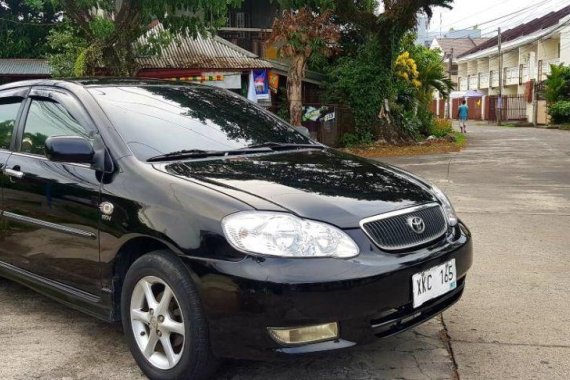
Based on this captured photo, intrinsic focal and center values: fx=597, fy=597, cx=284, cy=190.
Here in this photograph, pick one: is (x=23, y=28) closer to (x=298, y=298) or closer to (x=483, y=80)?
(x=298, y=298)

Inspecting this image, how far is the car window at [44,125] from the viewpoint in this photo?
3672 mm

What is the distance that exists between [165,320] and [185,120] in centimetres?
136

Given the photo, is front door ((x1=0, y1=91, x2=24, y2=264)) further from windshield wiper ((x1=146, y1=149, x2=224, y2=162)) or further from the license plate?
the license plate

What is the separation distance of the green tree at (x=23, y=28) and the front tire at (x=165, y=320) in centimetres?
1918

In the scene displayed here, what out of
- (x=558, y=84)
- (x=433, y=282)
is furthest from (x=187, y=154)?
(x=558, y=84)

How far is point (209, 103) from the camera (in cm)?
411

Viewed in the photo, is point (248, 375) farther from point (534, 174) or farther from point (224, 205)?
point (534, 174)

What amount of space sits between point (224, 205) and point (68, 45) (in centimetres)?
1430

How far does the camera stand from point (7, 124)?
4.25m

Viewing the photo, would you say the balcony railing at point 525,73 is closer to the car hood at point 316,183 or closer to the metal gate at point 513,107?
the metal gate at point 513,107

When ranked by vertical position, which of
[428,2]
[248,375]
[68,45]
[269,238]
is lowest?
[248,375]

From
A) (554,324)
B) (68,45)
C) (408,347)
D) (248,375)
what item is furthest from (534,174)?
(68,45)

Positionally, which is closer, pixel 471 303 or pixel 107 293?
pixel 107 293

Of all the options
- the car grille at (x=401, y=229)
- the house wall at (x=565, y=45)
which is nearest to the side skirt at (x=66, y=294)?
the car grille at (x=401, y=229)
